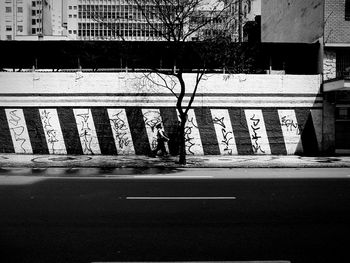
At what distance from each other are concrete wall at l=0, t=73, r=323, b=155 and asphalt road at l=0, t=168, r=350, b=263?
7.66m

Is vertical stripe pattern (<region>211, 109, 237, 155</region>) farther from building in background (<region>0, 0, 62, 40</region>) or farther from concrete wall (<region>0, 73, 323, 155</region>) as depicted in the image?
building in background (<region>0, 0, 62, 40</region>)

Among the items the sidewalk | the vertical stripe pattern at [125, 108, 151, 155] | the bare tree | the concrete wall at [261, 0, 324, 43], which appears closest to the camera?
the sidewalk

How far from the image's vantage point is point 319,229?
18.0ft

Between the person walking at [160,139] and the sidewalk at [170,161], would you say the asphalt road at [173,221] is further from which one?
the person walking at [160,139]

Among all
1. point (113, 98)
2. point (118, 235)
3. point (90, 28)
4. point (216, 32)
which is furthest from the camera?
point (90, 28)

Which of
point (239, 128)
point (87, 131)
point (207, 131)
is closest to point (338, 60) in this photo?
point (239, 128)

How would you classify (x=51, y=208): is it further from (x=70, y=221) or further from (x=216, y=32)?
(x=216, y=32)

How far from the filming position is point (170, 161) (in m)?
15.5

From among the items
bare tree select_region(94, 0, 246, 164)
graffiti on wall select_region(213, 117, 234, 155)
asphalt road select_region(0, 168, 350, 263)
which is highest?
bare tree select_region(94, 0, 246, 164)

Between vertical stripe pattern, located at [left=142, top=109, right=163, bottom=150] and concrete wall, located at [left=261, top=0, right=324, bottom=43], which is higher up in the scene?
concrete wall, located at [left=261, top=0, right=324, bottom=43]

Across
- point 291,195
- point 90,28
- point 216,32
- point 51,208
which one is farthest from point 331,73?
point 90,28

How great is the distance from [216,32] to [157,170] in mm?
7085

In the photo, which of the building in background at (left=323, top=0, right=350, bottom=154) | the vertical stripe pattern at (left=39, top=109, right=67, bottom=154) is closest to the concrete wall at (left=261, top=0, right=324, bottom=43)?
the building in background at (left=323, top=0, right=350, bottom=154)

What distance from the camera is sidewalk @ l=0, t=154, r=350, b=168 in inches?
559
